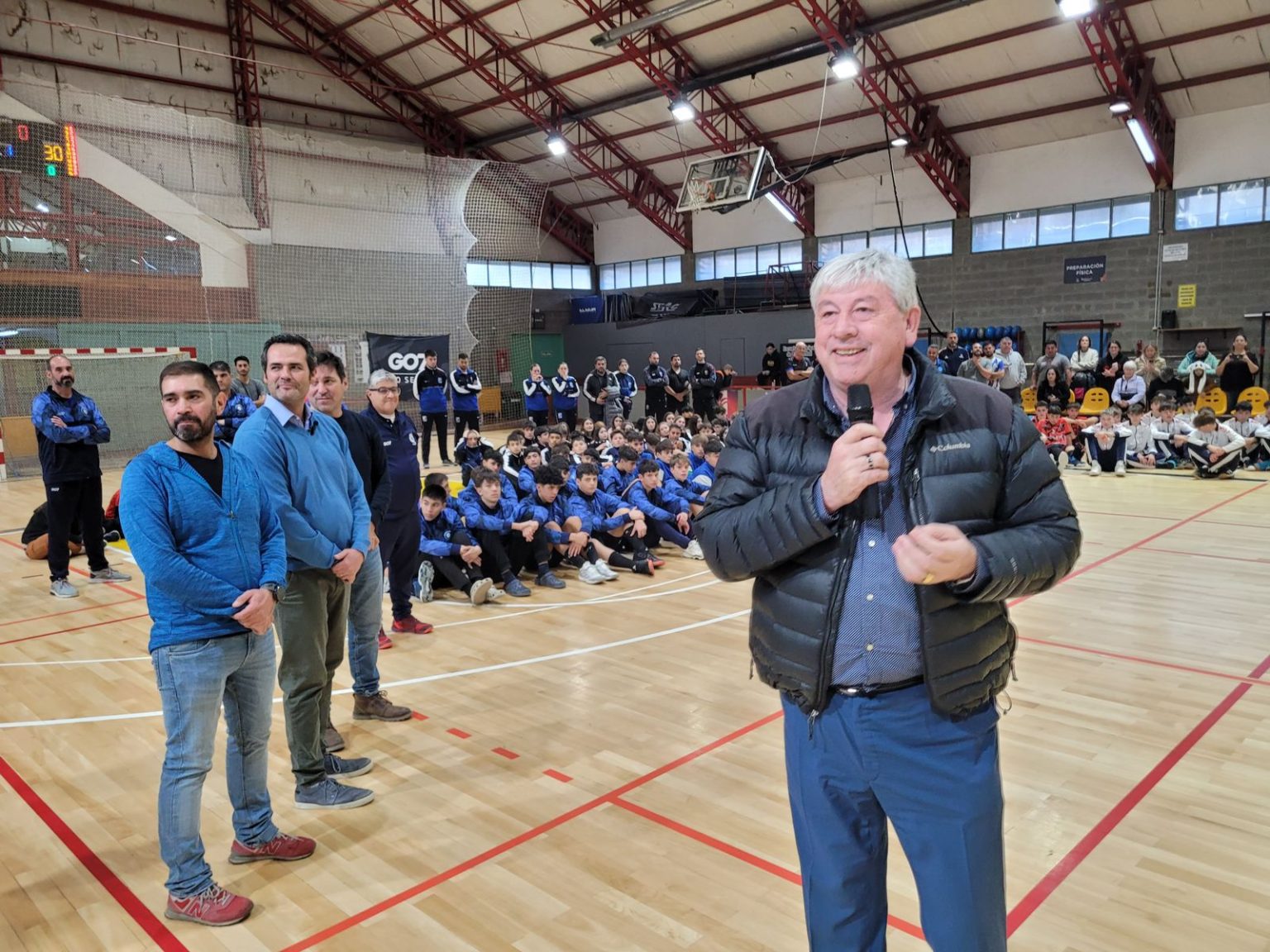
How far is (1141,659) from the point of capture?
4.85 meters

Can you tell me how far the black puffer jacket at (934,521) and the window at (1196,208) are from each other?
64.8ft

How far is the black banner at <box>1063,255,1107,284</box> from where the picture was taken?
18.7 metres

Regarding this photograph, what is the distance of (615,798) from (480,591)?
3238 millimetres

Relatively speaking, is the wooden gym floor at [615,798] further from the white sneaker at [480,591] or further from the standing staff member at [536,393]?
the standing staff member at [536,393]

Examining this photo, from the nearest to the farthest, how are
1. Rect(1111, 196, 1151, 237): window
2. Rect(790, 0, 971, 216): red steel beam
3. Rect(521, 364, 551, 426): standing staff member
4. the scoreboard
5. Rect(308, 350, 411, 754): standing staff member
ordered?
Rect(308, 350, 411, 754): standing staff member → the scoreboard → Rect(521, 364, 551, 426): standing staff member → Rect(790, 0, 971, 216): red steel beam → Rect(1111, 196, 1151, 237): window

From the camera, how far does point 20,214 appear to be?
1257 cm

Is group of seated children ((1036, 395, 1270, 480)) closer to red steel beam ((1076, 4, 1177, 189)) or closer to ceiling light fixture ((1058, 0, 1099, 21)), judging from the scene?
ceiling light fixture ((1058, 0, 1099, 21))

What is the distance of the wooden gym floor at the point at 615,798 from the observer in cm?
263

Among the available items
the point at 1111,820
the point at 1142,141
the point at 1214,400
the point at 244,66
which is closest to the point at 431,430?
the point at 1111,820

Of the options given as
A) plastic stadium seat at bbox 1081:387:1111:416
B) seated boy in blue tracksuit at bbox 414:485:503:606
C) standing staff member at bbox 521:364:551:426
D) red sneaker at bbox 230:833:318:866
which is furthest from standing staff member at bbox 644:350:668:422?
red sneaker at bbox 230:833:318:866

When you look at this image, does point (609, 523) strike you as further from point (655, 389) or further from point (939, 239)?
point (939, 239)

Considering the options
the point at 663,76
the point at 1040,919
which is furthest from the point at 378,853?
the point at 663,76

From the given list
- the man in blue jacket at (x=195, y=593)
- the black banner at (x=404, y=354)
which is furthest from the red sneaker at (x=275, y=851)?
the black banner at (x=404, y=354)

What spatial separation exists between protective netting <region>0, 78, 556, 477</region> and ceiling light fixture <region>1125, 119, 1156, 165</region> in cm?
1160
